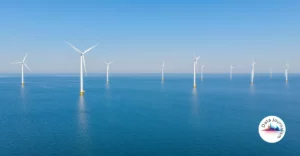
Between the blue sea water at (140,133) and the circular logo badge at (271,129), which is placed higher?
the circular logo badge at (271,129)

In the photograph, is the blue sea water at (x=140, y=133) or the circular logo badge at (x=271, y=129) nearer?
the circular logo badge at (x=271, y=129)

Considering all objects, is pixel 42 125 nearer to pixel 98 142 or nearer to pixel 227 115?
pixel 98 142

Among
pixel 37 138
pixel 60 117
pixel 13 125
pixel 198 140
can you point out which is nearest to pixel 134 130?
pixel 198 140

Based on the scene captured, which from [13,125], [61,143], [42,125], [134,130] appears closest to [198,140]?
[134,130]

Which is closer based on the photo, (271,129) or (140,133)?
(271,129)

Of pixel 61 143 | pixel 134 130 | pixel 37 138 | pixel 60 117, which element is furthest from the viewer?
pixel 60 117

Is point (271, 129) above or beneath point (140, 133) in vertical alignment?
above

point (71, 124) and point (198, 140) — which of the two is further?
point (71, 124)

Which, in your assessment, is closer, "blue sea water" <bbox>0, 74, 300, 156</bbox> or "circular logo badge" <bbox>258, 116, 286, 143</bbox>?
"circular logo badge" <bbox>258, 116, 286, 143</bbox>

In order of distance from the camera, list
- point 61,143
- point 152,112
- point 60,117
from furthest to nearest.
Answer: point 152,112 < point 60,117 < point 61,143

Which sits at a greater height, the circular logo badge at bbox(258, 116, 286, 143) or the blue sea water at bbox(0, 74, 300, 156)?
the circular logo badge at bbox(258, 116, 286, 143)
